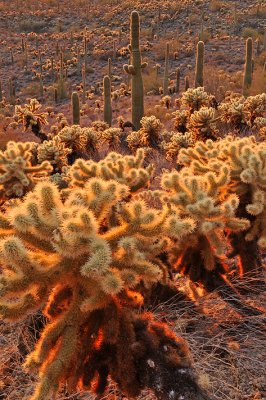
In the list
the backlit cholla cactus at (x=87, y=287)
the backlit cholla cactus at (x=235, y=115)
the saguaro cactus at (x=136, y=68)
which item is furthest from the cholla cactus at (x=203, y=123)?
the backlit cholla cactus at (x=87, y=287)

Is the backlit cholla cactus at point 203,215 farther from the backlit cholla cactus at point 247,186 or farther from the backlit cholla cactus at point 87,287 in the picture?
the backlit cholla cactus at point 87,287

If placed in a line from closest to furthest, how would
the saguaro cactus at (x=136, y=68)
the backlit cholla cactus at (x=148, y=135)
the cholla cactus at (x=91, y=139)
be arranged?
the cholla cactus at (x=91, y=139) < the backlit cholla cactus at (x=148, y=135) < the saguaro cactus at (x=136, y=68)

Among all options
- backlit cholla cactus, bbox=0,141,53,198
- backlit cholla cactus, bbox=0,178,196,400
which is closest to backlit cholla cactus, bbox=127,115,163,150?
backlit cholla cactus, bbox=0,141,53,198

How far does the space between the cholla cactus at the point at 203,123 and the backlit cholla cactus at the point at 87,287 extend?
6523 mm

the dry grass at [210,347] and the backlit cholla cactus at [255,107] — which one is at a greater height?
the backlit cholla cactus at [255,107]

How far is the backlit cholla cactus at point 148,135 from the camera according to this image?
37.5 feet

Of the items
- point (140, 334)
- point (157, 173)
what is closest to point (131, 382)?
point (140, 334)

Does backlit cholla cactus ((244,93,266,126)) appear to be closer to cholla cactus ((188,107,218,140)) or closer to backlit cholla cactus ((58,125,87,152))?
cholla cactus ((188,107,218,140))

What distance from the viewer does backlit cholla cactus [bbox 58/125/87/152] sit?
10484 millimetres

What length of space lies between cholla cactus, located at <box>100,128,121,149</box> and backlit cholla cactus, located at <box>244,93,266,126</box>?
3.73 m

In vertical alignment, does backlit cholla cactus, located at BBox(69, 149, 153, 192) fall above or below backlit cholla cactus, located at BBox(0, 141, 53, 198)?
above

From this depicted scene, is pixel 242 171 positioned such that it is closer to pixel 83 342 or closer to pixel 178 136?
pixel 83 342

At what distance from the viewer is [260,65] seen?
24.4 m

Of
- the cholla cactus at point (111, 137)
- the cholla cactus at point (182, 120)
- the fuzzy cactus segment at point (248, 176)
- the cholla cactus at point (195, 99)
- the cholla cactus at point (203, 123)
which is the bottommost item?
the cholla cactus at point (111, 137)
